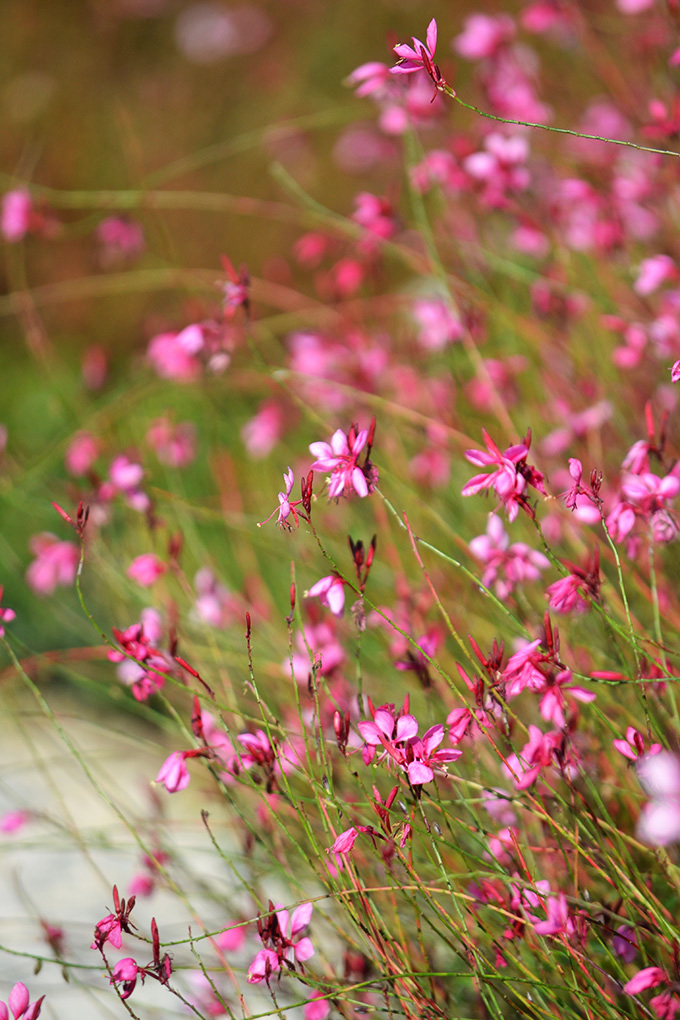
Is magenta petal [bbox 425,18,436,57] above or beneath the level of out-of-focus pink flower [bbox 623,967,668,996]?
above

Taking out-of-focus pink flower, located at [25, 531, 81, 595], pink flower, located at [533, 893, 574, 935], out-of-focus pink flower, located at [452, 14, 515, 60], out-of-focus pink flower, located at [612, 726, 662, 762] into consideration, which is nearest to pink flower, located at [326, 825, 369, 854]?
pink flower, located at [533, 893, 574, 935]

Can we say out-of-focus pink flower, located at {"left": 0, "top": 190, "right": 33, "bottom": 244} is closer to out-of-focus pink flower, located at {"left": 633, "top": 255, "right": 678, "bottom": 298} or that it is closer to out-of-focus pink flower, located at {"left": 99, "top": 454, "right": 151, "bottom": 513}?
out-of-focus pink flower, located at {"left": 99, "top": 454, "right": 151, "bottom": 513}

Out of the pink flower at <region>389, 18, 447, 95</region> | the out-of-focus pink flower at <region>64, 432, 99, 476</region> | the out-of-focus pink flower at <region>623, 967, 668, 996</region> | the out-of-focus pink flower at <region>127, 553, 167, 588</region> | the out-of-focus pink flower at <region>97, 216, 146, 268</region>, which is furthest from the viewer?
the out-of-focus pink flower at <region>97, 216, 146, 268</region>

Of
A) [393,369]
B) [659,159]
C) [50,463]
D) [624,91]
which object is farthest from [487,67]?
[50,463]

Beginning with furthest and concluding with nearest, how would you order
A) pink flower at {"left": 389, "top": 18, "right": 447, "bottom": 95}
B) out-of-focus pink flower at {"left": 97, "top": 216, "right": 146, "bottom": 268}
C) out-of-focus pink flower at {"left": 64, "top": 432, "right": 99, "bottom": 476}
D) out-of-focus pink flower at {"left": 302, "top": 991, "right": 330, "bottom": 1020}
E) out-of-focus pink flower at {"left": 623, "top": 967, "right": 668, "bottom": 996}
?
out-of-focus pink flower at {"left": 97, "top": 216, "right": 146, "bottom": 268} → out-of-focus pink flower at {"left": 64, "top": 432, "right": 99, "bottom": 476} → out-of-focus pink flower at {"left": 302, "top": 991, "right": 330, "bottom": 1020} → pink flower at {"left": 389, "top": 18, "right": 447, "bottom": 95} → out-of-focus pink flower at {"left": 623, "top": 967, "right": 668, "bottom": 996}

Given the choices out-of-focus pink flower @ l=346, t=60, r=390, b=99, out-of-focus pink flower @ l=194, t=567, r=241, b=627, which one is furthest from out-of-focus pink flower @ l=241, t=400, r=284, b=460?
out-of-focus pink flower @ l=346, t=60, r=390, b=99

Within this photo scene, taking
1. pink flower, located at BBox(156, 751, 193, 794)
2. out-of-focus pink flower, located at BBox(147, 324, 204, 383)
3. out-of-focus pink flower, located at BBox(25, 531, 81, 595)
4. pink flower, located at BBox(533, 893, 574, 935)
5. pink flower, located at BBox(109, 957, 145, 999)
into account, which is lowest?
pink flower, located at BBox(533, 893, 574, 935)

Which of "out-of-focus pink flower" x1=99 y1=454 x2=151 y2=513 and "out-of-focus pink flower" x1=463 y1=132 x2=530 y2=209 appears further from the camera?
"out-of-focus pink flower" x1=463 y1=132 x2=530 y2=209
